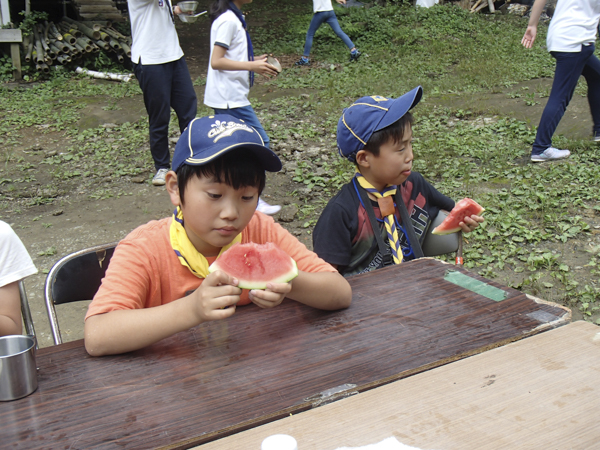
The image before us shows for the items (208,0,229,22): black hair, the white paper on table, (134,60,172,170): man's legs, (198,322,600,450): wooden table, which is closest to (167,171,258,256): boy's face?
(198,322,600,450): wooden table

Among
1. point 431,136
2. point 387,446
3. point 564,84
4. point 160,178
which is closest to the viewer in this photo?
point 387,446

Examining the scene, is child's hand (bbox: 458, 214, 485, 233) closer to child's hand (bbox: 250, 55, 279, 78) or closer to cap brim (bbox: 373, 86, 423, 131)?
cap brim (bbox: 373, 86, 423, 131)

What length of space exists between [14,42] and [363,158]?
9.94 metres

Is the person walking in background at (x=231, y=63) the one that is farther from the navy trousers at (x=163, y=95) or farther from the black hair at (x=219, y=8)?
the navy trousers at (x=163, y=95)

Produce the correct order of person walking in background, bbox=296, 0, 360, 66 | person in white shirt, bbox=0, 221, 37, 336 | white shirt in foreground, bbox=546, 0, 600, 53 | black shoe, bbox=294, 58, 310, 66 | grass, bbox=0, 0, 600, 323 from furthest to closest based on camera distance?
black shoe, bbox=294, 58, 310, 66 → person walking in background, bbox=296, 0, 360, 66 → white shirt in foreground, bbox=546, 0, 600, 53 → grass, bbox=0, 0, 600, 323 → person in white shirt, bbox=0, 221, 37, 336

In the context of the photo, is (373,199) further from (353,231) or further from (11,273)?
(11,273)

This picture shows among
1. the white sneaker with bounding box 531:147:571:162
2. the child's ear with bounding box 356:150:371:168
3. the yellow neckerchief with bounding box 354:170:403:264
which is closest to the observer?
the yellow neckerchief with bounding box 354:170:403:264

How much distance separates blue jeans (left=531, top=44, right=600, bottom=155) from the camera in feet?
18.6

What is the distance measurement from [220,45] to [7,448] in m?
4.04

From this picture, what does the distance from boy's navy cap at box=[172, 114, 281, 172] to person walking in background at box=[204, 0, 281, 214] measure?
Answer: 274 cm

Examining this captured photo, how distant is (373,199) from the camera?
2.74 m

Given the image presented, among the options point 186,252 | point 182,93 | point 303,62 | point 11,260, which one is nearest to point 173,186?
point 186,252

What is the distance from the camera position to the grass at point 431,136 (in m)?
4.51

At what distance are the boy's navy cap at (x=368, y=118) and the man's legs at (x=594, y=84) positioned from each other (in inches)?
168
